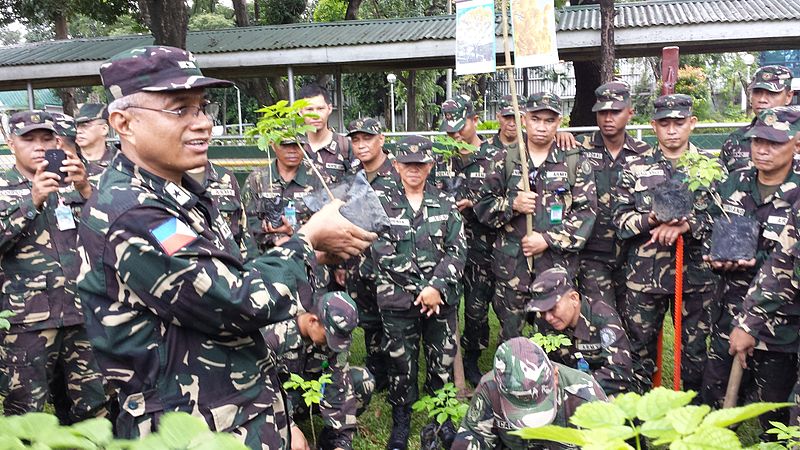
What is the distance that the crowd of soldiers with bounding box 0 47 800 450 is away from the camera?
1792mm

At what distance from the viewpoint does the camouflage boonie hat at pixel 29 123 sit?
3834 mm

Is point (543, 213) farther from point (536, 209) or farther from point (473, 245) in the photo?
point (473, 245)

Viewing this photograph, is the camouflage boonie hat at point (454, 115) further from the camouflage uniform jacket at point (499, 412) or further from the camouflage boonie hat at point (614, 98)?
the camouflage uniform jacket at point (499, 412)

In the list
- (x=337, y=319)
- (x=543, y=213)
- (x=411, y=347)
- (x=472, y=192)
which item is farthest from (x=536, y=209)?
(x=337, y=319)

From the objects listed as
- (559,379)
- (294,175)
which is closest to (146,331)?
(559,379)

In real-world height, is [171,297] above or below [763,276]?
above

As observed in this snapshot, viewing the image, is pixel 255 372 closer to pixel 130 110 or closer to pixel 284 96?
pixel 130 110

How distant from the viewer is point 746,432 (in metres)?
4.10

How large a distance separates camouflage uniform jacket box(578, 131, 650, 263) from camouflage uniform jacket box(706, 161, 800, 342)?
826mm

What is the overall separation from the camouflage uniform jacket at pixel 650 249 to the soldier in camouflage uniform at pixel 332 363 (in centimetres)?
204

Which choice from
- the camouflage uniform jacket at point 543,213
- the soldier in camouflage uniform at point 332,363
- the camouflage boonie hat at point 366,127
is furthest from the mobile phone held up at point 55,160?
the camouflage uniform jacket at point 543,213

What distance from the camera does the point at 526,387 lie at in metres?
2.69

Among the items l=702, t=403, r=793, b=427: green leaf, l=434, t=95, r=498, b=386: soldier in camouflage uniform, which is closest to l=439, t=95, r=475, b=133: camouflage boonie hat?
l=434, t=95, r=498, b=386: soldier in camouflage uniform

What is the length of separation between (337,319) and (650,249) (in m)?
2.30
